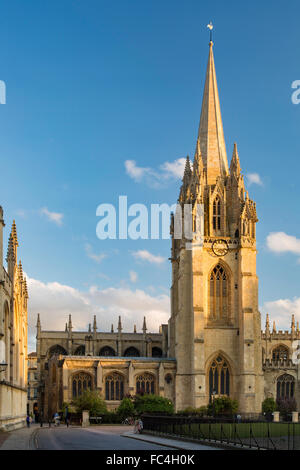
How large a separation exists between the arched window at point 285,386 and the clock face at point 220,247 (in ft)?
55.0

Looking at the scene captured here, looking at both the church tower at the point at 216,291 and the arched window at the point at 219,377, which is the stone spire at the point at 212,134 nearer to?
the church tower at the point at 216,291

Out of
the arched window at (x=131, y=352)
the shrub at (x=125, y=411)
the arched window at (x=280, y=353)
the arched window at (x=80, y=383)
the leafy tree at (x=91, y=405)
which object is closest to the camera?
the shrub at (x=125, y=411)

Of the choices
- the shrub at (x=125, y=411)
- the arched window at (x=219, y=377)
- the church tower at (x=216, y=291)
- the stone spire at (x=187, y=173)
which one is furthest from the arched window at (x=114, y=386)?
the stone spire at (x=187, y=173)

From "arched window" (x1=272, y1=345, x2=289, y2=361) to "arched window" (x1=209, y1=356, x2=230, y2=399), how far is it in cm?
1756

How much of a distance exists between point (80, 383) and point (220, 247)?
22.0 m

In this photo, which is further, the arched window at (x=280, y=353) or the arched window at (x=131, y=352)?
the arched window at (x=131, y=352)

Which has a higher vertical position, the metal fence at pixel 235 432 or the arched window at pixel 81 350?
the metal fence at pixel 235 432

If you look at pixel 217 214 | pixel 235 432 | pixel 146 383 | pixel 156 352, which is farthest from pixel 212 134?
pixel 235 432

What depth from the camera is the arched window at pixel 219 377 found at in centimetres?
7700

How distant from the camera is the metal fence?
26359 millimetres

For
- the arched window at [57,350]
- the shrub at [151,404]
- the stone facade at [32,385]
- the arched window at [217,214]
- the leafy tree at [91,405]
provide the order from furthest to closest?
the stone facade at [32,385] → the arched window at [57,350] → the arched window at [217,214] → the leafy tree at [91,405] → the shrub at [151,404]

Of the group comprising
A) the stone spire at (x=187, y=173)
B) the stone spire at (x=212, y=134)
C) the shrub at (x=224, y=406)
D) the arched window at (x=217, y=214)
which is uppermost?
the stone spire at (x=212, y=134)

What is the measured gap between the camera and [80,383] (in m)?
76.8
